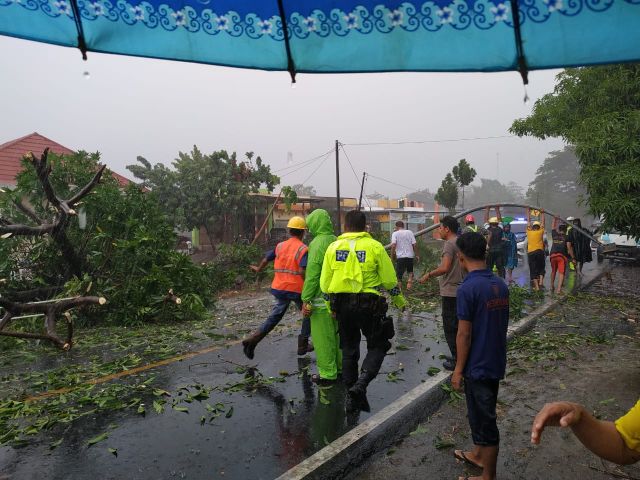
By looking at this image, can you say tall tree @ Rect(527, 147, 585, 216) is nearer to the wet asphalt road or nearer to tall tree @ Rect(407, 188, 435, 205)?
tall tree @ Rect(407, 188, 435, 205)

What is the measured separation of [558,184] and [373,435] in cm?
9205

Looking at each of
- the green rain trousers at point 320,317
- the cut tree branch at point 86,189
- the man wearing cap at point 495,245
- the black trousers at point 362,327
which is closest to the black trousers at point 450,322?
the black trousers at point 362,327

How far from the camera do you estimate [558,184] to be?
276 feet

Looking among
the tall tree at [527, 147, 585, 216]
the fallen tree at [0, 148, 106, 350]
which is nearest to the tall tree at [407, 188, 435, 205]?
the tall tree at [527, 147, 585, 216]

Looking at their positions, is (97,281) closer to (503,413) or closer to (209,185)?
(503,413)

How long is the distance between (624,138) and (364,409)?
8926mm

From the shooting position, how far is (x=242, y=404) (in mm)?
4641

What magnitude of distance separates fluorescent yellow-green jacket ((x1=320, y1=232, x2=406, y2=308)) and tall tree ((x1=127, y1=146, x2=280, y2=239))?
64.2 feet

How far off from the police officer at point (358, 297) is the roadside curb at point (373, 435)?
287mm

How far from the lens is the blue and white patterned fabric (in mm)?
2064

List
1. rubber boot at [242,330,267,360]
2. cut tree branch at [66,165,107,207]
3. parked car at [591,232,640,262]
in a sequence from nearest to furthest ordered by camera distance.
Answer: rubber boot at [242,330,267,360] → cut tree branch at [66,165,107,207] → parked car at [591,232,640,262]

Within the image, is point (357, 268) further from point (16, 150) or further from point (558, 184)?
point (558, 184)

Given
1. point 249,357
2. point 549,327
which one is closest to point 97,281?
→ point 249,357

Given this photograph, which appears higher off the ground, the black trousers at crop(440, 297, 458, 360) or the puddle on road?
the black trousers at crop(440, 297, 458, 360)
